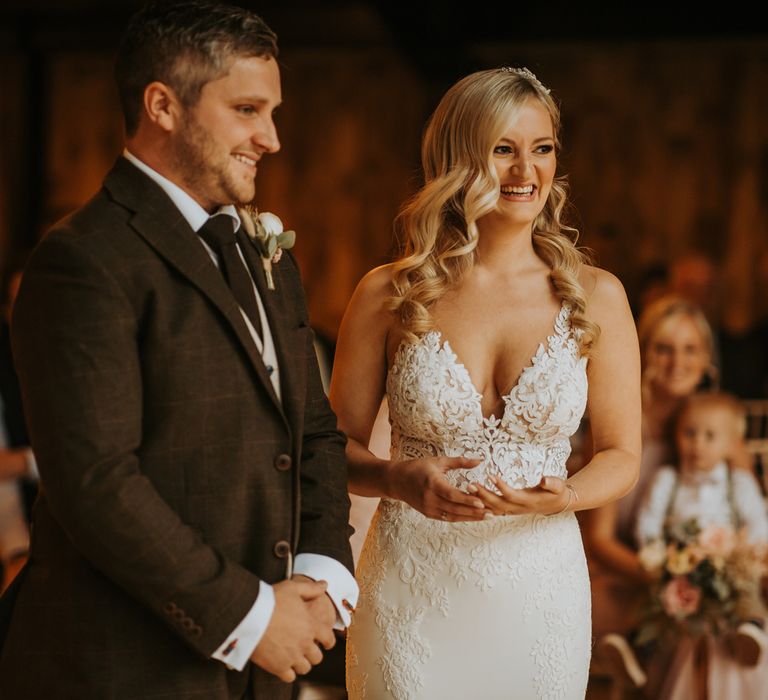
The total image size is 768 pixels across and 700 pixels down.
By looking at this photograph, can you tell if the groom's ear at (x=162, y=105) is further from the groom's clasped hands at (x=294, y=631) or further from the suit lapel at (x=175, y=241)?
the groom's clasped hands at (x=294, y=631)

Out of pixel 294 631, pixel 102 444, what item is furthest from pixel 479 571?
pixel 102 444

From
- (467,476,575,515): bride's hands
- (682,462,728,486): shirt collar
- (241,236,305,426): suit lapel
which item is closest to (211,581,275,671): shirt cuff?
(241,236,305,426): suit lapel

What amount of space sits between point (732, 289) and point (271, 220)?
6.89m

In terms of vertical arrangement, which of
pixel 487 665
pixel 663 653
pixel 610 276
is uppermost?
pixel 610 276

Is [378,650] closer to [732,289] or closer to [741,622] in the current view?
[741,622]

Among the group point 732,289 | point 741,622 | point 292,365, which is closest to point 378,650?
point 292,365

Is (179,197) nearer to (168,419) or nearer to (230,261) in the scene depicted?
(230,261)

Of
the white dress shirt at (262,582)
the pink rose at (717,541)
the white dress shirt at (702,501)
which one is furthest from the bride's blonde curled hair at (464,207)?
the white dress shirt at (702,501)

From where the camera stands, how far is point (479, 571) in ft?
8.14

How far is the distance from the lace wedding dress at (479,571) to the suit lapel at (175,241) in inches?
28.2

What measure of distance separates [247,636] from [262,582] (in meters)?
0.09

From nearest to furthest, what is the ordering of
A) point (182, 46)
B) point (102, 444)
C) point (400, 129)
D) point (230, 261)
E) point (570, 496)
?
point (102, 444) < point (182, 46) < point (230, 261) < point (570, 496) < point (400, 129)

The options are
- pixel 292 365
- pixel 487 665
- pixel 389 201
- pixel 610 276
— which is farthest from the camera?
pixel 389 201

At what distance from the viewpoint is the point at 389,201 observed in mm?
9109
